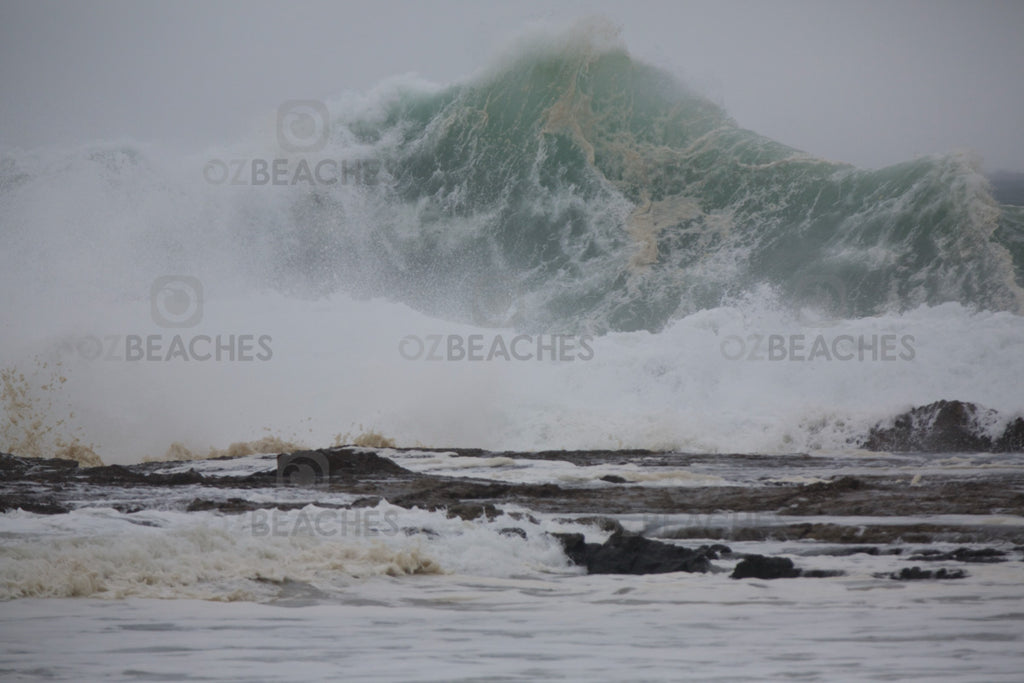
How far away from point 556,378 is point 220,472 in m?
7.94

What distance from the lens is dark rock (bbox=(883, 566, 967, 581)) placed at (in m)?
6.27

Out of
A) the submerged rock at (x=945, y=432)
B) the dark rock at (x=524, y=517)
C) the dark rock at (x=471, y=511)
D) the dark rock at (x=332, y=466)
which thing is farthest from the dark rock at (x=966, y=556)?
the submerged rock at (x=945, y=432)

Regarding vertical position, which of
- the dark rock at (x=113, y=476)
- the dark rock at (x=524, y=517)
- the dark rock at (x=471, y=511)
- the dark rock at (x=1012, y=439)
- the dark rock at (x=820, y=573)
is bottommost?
the dark rock at (x=820, y=573)

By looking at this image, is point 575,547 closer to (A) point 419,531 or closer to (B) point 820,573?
(A) point 419,531

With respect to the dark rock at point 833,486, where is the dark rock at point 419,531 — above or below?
below

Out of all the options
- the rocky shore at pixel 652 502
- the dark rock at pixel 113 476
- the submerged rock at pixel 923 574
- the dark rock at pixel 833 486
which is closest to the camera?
the submerged rock at pixel 923 574

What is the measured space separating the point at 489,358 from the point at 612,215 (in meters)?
6.01

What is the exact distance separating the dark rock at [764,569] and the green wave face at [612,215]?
1594 centimetres

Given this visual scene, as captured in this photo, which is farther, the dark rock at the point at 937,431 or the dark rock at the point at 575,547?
the dark rock at the point at 937,431

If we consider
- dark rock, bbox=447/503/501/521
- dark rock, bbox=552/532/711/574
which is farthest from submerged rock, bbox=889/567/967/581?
dark rock, bbox=447/503/501/521

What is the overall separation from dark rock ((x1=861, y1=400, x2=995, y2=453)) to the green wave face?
165 inches

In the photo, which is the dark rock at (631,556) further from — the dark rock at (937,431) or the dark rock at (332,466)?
the dark rock at (937,431)

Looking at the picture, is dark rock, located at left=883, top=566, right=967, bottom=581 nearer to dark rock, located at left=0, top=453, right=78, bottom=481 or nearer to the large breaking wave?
dark rock, located at left=0, top=453, right=78, bottom=481

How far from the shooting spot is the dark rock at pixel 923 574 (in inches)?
247
